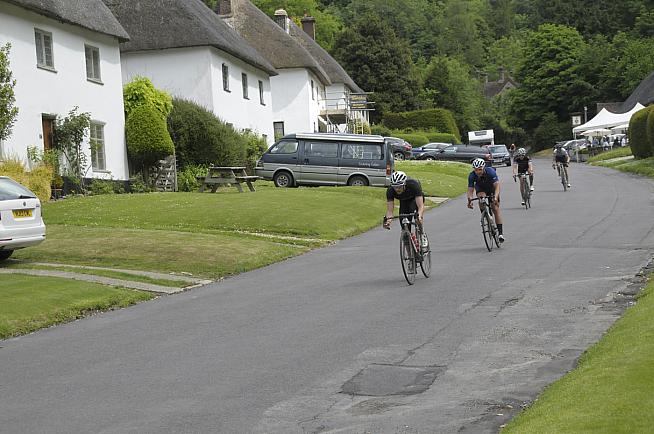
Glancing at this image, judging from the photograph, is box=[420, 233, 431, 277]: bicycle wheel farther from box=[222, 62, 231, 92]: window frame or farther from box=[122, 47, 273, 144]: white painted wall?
box=[222, 62, 231, 92]: window frame

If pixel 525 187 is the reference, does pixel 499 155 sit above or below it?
above

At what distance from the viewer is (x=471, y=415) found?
298 inches

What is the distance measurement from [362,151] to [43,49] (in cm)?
1266

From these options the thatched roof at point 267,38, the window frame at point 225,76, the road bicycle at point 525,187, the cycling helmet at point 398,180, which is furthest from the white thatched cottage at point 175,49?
the cycling helmet at point 398,180

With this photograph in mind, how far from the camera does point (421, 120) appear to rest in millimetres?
93812

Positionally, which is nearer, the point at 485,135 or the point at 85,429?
the point at 85,429

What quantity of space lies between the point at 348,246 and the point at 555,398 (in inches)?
617

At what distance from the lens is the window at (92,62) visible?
33875 millimetres

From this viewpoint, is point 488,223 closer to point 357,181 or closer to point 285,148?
point 357,181

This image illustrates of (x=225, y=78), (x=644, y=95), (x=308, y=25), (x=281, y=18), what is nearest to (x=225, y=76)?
(x=225, y=78)

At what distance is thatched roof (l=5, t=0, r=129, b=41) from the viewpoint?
2941 centimetres

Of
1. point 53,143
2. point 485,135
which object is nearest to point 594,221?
point 53,143

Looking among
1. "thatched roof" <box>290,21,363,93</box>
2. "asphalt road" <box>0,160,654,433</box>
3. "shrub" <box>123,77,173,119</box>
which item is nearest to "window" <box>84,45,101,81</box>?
"shrub" <box>123,77,173,119</box>

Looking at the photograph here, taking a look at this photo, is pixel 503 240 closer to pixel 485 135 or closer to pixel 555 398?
pixel 555 398
